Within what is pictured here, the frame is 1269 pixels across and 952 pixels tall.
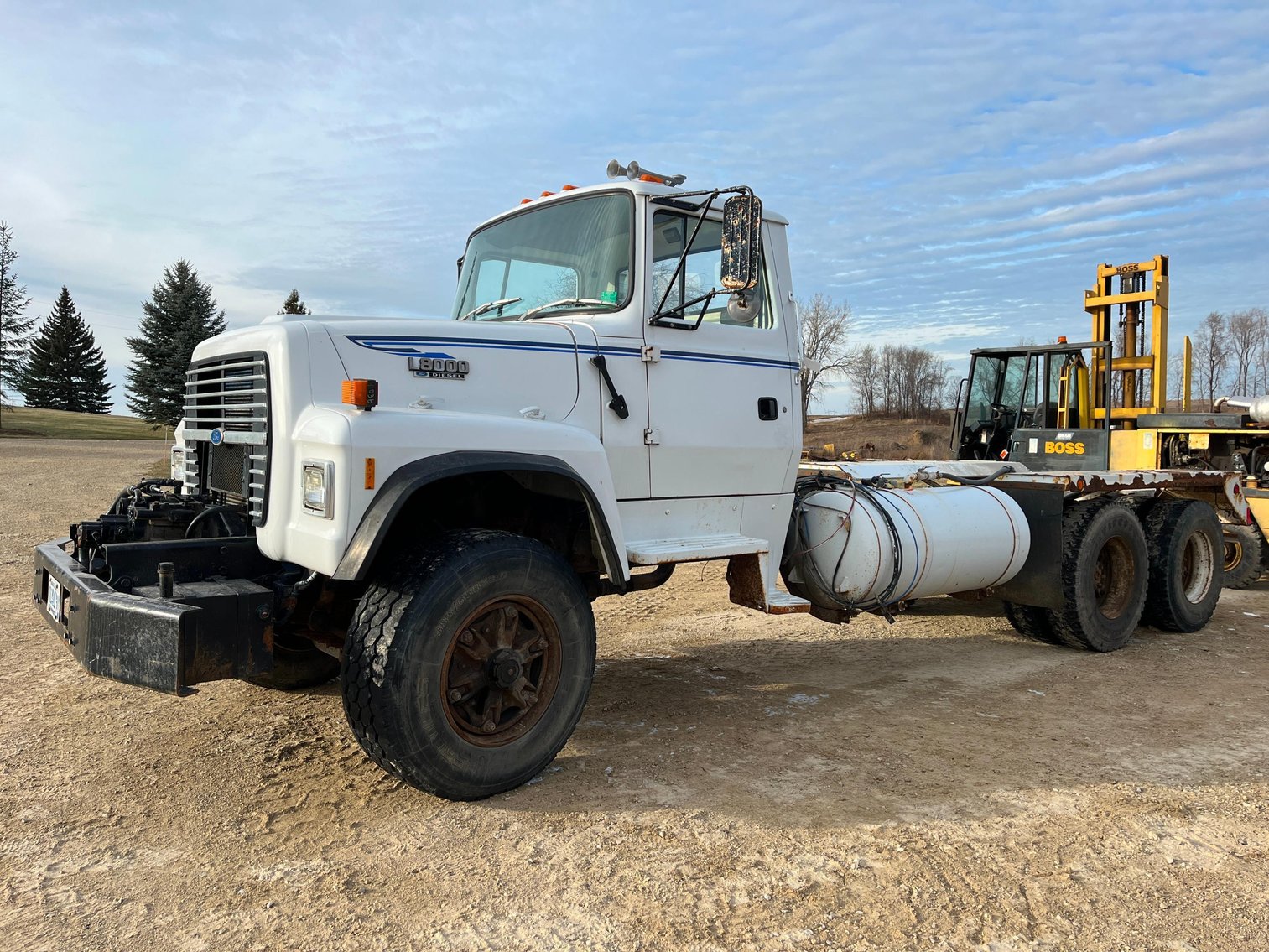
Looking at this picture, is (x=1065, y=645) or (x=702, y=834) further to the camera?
(x=1065, y=645)

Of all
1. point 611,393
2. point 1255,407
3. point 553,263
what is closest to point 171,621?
point 611,393

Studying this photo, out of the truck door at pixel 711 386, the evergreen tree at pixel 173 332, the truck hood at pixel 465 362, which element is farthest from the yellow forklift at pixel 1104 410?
the evergreen tree at pixel 173 332

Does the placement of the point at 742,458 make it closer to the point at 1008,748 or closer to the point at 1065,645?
the point at 1008,748

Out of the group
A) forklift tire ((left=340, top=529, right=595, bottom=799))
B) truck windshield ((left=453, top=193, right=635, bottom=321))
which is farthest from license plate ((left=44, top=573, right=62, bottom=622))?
truck windshield ((left=453, top=193, right=635, bottom=321))

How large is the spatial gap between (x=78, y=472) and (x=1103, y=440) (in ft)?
64.0

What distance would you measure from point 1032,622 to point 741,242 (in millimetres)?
4407

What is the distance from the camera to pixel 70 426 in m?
44.2

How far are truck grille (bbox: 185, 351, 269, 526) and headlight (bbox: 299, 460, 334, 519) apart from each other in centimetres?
24

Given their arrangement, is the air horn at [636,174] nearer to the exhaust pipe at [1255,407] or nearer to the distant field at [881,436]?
the exhaust pipe at [1255,407]

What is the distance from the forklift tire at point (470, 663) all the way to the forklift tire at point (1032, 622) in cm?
423

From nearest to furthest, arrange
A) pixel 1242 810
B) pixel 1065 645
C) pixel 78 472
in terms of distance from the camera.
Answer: pixel 1242 810, pixel 1065 645, pixel 78 472

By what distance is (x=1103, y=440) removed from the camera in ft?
34.9

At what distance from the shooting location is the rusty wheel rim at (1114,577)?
718cm

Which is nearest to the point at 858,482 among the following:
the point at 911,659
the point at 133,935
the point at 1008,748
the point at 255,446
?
the point at 911,659
